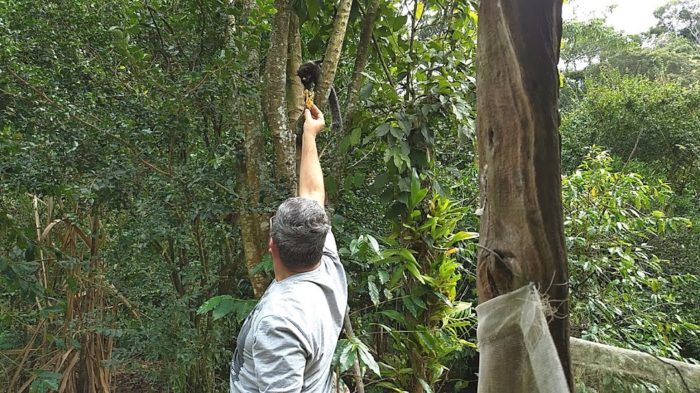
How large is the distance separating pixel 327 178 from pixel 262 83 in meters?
0.43

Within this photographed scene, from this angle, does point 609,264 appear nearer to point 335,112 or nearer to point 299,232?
point 335,112

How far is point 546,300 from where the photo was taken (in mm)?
894

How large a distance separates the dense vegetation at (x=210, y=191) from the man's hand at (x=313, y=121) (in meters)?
0.13

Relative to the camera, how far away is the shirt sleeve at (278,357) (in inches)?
37.9

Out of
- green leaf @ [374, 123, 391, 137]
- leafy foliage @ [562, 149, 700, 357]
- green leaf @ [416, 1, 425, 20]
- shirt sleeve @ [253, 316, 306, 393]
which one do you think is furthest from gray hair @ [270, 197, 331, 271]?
leafy foliage @ [562, 149, 700, 357]

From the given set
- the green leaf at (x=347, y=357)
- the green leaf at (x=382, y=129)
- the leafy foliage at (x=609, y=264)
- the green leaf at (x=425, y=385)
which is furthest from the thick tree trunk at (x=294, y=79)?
the leafy foliage at (x=609, y=264)

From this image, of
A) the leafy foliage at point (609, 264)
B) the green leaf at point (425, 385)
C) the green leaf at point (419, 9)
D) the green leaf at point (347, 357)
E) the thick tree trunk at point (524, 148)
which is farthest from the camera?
the leafy foliage at point (609, 264)

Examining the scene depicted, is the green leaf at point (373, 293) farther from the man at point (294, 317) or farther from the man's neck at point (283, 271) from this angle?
the man's neck at point (283, 271)

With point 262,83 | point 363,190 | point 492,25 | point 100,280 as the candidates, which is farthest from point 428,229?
point 100,280

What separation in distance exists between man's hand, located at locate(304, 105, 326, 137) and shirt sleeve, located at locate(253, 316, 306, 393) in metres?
0.73

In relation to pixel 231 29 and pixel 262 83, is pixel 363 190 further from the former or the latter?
pixel 231 29

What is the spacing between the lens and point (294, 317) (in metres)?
1.03

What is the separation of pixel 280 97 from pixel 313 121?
0.46 ft

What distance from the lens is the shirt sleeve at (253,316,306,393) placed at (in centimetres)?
96
